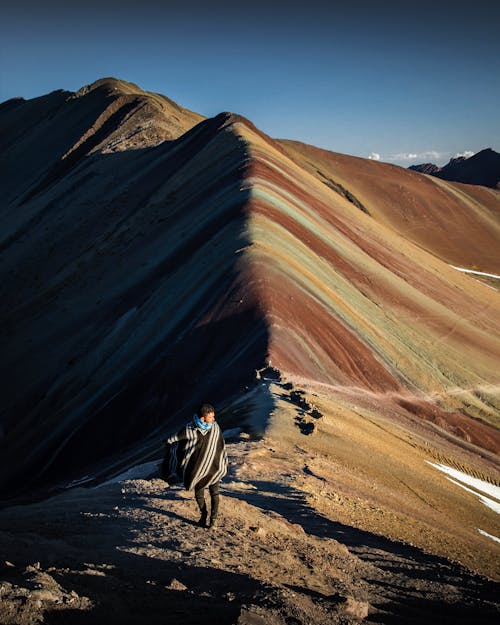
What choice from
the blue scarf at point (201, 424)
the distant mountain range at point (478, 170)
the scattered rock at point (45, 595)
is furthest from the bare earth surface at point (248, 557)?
the distant mountain range at point (478, 170)

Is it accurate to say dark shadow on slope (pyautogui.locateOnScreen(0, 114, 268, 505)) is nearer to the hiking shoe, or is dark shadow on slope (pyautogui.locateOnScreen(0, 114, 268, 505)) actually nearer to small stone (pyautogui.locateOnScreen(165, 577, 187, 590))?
the hiking shoe

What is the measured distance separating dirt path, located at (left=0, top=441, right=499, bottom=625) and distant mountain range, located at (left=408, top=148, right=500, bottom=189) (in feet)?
438

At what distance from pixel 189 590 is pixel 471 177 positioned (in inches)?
5692

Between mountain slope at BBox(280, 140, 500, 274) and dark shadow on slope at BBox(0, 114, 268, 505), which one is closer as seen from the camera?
dark shadow on slope at BBox(0, 114, 268, 505)

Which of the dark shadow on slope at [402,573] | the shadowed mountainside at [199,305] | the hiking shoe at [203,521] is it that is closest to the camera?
the dark shadow on slope at [402,573]

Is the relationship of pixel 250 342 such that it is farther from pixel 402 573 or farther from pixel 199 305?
pixel 402 573

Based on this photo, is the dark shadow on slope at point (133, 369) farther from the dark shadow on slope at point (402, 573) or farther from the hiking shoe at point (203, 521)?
the hiking shoe at point (203, 521)

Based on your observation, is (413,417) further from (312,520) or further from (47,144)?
(47,144)

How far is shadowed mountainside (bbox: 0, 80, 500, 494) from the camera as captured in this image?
17.7 meters

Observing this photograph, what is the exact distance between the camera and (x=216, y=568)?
239 inches

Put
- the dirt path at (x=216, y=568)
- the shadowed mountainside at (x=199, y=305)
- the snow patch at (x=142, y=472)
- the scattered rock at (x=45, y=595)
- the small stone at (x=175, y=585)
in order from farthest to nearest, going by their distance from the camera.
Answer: the shadowed mountainside at (x=199, y=305) < the snow patch at (x=142, y=472) < the small stone at (x=175, y=585) < the dirt path at (x=216, y=568) < the scattered rock at (x=45, y=595)

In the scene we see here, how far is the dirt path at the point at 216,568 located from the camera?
500 centimetres

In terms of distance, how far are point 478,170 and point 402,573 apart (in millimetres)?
142802

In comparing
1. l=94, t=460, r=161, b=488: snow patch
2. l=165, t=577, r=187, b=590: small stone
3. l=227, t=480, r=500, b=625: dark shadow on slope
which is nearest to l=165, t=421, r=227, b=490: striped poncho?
l=165, t=577, r=187, b=590: small stone
